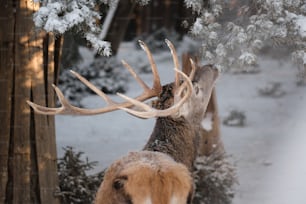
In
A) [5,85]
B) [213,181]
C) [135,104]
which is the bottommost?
[213,181]

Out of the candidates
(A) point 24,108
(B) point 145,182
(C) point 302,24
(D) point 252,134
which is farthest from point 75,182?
(D) point 252,134

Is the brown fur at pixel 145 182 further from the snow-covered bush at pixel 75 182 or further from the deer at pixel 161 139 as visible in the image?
the snow-covered bush at pixel 75 182

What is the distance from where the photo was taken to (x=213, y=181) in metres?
7.52

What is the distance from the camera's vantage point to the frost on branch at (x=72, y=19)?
489 cm

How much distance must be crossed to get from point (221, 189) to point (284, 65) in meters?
8.79

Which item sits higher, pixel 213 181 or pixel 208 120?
pixel 208 120

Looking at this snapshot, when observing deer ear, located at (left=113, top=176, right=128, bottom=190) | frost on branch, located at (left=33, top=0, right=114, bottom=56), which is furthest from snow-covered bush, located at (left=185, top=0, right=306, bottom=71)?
deer ear, located at (left=113, top=176, right=128, bottom=190)

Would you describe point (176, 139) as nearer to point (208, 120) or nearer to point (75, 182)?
point (75, 182)

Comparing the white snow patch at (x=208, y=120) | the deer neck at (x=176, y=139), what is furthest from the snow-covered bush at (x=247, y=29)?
the white snow patch at (x=208, y=120)

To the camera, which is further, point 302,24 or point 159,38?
point 159,38

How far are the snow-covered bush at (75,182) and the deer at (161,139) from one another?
1424mm

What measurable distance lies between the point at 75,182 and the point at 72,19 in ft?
8.27

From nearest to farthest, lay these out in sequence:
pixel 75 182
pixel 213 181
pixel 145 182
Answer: pixel 145 182, pixel 75 182, pixel 213 181

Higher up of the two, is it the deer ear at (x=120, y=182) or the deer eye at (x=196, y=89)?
the deer eye at (x=196, y=89)
